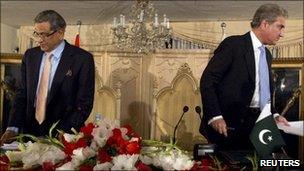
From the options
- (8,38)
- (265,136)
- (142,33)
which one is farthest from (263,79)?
(8,38)

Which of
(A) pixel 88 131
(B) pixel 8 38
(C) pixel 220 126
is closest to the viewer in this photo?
(A) pixel 88 131

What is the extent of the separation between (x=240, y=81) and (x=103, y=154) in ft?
4.28

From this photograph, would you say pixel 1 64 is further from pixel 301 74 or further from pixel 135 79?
pixel 301 74

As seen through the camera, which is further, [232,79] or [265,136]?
[232,79]

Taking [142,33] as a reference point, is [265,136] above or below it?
below

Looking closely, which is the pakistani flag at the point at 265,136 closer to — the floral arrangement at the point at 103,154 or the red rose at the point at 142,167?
the floral arrangement at the point at 103,154

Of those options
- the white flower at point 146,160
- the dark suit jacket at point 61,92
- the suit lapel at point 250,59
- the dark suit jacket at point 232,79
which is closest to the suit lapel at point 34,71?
the dark suit jacket at point 61,92

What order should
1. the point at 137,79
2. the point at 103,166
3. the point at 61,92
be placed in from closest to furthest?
the point at 103,166, the point at 61,92, the point at 137,79

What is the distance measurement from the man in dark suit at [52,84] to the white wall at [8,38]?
6.55 meters

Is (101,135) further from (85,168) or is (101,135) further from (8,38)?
(8,38)

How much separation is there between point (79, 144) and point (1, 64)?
172 inches

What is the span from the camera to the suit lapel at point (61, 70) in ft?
7.83

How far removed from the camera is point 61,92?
240 centimetres

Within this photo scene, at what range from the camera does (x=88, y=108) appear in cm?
238
